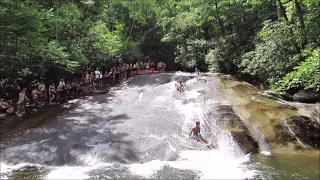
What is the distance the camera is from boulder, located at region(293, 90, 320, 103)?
48.5 feet

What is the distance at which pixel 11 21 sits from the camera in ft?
46.3

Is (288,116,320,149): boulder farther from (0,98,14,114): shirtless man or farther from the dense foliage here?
(0,98,14,114): shirtless man

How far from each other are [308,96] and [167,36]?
2109cm

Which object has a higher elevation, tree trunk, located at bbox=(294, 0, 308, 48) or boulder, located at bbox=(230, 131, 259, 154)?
tree trunk, located at bbox=(294, 0, 308, 48)

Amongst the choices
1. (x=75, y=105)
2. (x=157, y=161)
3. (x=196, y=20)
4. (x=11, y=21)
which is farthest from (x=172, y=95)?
(x=196, y=20)

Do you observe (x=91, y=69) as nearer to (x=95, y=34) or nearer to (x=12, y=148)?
(x=95, y=34)

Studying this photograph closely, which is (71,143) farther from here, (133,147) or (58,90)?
(58,90)

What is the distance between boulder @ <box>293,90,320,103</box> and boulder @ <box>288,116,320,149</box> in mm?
3115

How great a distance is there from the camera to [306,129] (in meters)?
11.8

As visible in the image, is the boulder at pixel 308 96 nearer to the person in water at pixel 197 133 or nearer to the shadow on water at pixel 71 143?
the person in water at pixel 197 133

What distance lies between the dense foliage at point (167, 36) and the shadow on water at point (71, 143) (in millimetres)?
4323

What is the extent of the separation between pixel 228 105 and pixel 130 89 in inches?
349

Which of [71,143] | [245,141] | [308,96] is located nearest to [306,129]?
[245,141]

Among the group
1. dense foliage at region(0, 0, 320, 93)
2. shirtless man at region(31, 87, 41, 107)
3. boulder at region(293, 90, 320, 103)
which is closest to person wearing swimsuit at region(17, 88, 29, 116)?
shirtless man at region(31, 87, 41, 107)
